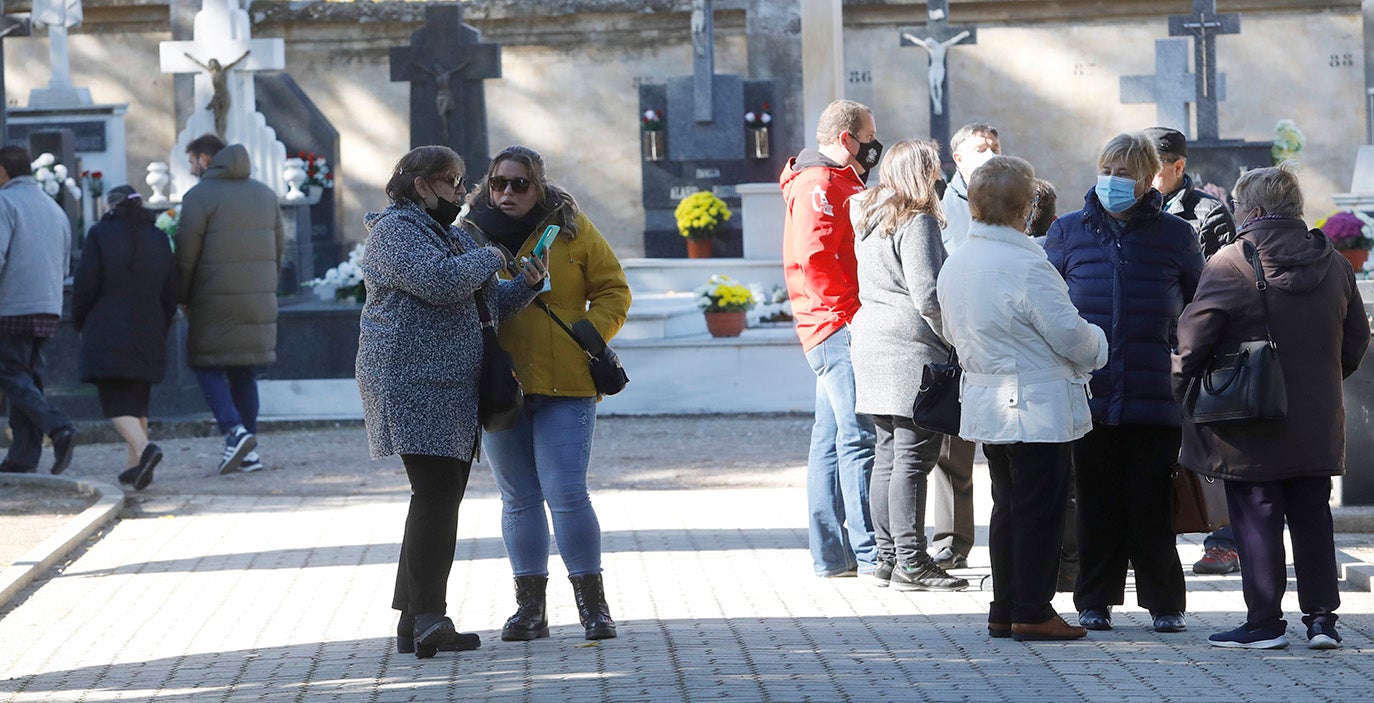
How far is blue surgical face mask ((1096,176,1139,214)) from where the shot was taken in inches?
222

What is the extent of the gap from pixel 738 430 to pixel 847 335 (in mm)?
5682

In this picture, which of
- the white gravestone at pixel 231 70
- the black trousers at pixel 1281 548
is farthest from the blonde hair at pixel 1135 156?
the white gravestone at pixel 231 70

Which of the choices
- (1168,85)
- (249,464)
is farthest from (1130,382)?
(1168,85)

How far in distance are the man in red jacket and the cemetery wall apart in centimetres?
1742

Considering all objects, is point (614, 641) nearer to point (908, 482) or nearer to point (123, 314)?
point (908, 482)

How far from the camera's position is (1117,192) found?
5.65 meters

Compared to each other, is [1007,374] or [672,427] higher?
[1007,374]

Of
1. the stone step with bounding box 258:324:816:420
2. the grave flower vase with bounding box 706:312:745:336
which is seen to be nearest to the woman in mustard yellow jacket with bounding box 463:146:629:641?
the stone step with bounding box 258:324:816:420

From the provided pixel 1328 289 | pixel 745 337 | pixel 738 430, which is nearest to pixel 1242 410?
pixel 1328 289

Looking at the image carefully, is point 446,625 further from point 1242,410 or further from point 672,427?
point 672,427

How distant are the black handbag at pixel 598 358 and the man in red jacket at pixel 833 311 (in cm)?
127

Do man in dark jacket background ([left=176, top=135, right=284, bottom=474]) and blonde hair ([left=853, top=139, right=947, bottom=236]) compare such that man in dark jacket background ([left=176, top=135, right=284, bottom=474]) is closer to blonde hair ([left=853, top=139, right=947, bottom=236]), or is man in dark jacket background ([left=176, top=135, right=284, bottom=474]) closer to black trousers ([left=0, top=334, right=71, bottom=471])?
black trousers ([left=0, top=334, right=71, bottom=471])

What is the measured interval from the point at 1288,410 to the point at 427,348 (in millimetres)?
2559

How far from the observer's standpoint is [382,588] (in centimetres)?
690
